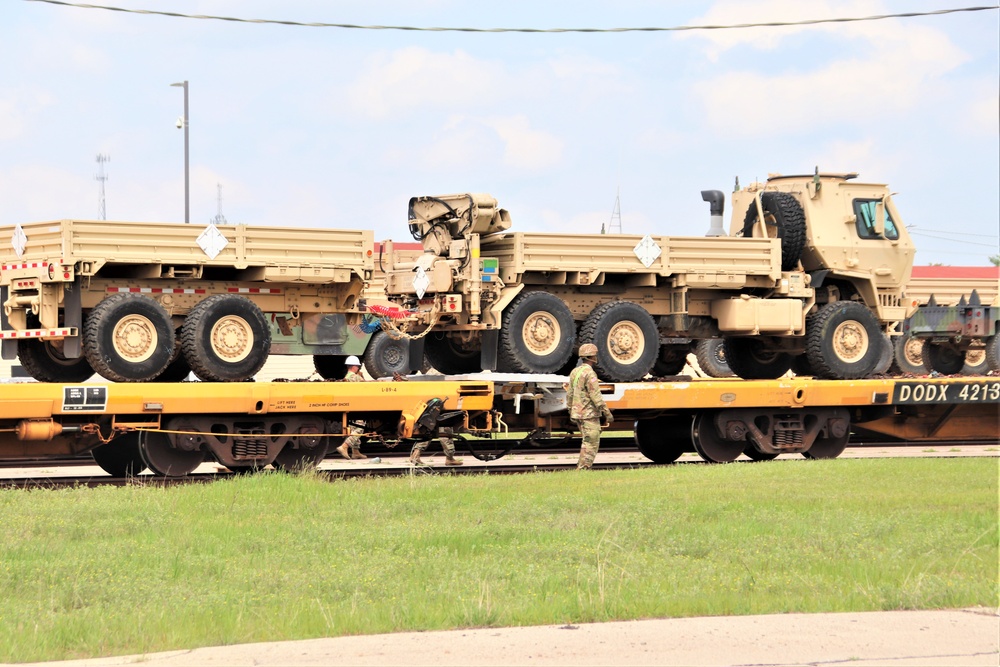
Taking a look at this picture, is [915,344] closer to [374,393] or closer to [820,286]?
[820,286]

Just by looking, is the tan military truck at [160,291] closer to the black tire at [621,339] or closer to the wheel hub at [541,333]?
the wheel hub at [541,333]

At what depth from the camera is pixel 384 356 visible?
26.7m

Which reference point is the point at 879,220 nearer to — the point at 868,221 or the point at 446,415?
the point at 868,221

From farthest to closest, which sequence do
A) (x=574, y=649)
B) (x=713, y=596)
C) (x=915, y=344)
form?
(x=915, y=344)
(x=713, y=596)
(x=574, y=649)

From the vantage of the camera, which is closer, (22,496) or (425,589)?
(425,589)

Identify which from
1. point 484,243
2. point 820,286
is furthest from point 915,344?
point 484,243

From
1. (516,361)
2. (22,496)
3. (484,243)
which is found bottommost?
(22,496)

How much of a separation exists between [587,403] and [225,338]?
3989 mm

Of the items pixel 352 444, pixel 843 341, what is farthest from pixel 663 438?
pixel 352 444

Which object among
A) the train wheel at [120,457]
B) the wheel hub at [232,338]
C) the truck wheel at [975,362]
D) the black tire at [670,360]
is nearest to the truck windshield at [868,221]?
the black tire at [670,360]

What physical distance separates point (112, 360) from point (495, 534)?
535cm

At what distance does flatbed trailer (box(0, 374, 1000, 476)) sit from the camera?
13.6 meters

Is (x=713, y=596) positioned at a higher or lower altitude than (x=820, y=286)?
lower

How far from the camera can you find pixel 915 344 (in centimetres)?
2800
